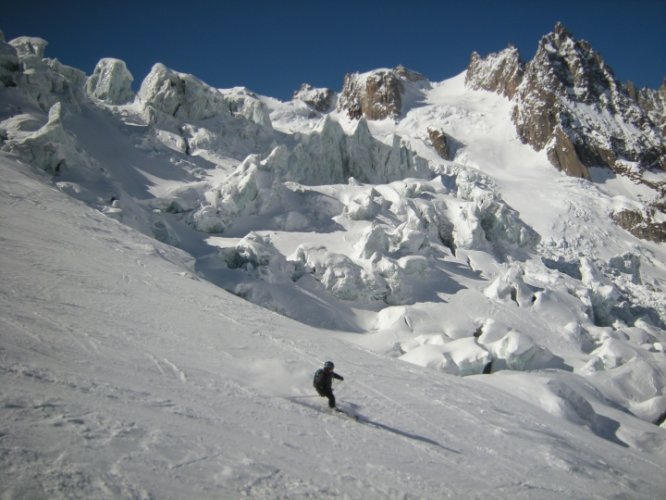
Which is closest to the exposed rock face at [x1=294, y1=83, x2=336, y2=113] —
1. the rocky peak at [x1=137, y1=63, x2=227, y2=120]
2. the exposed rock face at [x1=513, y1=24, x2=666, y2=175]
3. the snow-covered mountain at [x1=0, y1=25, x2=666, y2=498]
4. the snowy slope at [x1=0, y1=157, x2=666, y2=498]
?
the exposed rock face at [x1=513, y1=24, x2=666, y2=175]

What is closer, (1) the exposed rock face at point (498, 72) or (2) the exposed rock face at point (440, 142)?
(2) the exposed rock face at point (440, 142)

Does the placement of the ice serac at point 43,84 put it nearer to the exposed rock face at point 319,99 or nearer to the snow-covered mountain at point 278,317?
the snow-covered mountain at point 278,317

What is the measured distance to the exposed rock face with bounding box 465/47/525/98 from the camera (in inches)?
4310

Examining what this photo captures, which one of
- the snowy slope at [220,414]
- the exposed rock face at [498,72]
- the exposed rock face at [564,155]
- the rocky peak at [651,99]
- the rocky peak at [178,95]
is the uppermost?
the rocky peak at [651,99]

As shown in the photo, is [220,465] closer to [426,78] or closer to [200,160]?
[200,160]

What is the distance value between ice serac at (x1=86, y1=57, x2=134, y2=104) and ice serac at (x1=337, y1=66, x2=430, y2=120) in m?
69.2

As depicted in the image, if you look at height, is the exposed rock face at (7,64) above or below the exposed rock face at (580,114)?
below

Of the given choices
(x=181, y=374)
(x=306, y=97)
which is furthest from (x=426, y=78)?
(x=181, y=374)

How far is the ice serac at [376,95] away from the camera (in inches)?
4341

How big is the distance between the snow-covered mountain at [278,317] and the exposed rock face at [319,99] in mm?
70905

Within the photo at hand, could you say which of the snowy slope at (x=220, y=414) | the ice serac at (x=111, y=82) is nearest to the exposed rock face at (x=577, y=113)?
the ice serac at (x=111, y=82)

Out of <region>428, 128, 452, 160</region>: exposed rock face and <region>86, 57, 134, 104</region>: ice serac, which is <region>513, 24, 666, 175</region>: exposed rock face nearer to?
<region>428, 128, 452, 160</region>: exposed rock face

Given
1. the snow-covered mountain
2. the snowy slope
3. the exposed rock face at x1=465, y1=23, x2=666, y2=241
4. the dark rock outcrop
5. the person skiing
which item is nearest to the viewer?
the snowy slope

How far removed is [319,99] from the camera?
124m
